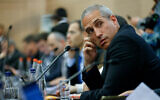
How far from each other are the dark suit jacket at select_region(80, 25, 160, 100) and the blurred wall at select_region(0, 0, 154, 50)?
3.48 metres

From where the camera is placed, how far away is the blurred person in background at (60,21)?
658cm

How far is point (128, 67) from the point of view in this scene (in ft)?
7.93

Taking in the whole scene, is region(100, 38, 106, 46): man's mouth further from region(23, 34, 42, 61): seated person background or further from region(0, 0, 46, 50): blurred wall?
region(0, 0, 46, 50): blurred wall

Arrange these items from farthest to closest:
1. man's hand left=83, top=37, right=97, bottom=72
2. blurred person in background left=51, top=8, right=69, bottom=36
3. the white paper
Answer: blurred person in background left=51, top=8, right=69, bottom=36 → man's hand left=83, top=37, right=97, bottom=72 → the white paper

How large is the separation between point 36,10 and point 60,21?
316cm

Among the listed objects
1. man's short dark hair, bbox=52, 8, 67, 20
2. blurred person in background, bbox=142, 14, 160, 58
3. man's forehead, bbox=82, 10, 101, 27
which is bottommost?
man's forehead, bbox=82, 10, 101, 27

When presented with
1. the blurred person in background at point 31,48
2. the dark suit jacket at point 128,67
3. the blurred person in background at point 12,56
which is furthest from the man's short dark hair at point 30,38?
the dark suit jacket at point 128,67

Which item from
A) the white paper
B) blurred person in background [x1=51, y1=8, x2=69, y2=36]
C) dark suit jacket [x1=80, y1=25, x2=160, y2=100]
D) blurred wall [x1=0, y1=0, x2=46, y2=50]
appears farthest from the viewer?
blurred wall [x1=0, y1=0, x2=46, y2=50]

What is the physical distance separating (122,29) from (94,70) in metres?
0.39

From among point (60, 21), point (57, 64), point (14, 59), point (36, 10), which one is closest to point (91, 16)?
point (57, 64)

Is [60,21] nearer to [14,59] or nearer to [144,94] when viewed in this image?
[14,59]

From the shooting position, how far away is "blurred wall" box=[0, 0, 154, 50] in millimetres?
6809

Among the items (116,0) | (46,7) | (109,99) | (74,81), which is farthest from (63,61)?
(46,7)

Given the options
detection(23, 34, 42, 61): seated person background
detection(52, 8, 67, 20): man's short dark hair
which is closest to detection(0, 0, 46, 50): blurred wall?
detection(52, 8, 67, 20): man's short dark hair
